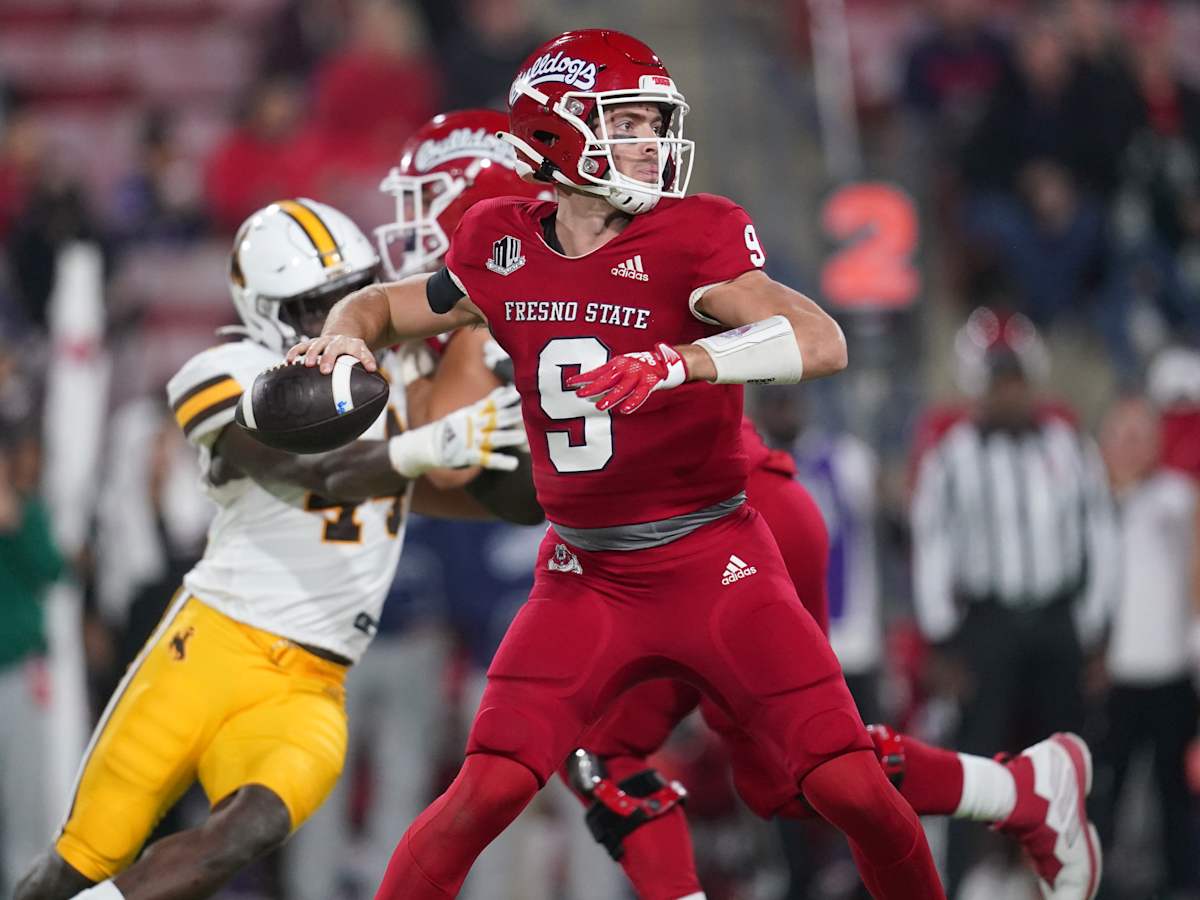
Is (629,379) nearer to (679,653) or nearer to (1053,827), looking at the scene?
(679,653)

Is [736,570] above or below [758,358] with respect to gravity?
below

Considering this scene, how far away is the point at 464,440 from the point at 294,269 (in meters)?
0.61

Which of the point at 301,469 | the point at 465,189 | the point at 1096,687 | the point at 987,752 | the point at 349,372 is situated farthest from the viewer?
the point at 1096,687

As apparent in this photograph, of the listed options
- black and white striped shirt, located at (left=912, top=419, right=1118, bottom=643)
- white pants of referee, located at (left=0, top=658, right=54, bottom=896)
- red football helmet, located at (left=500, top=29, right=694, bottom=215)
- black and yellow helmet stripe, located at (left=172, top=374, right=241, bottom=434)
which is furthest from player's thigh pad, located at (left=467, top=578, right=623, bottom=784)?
white pants of referee, located at (left=0, top=658, right=54, bottom=896)

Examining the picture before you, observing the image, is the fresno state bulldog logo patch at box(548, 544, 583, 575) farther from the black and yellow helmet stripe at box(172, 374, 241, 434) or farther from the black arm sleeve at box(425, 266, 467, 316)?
the black and yellow helmet stripe at box(172, 374, 241, 434)

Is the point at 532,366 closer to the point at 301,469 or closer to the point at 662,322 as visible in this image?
the point at 662,322

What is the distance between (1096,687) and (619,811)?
3.76m

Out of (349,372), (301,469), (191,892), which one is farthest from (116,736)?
(349,372)

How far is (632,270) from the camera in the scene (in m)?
3.77

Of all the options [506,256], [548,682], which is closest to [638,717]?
[548,682]

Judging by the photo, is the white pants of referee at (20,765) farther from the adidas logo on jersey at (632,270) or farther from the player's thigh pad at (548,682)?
the adidas logo on jersey at (632,270)

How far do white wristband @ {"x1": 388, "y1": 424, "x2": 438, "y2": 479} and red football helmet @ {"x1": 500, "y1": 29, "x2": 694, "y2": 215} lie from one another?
27.2 inches

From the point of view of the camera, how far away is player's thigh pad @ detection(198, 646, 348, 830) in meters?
4.21

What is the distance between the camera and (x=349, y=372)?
3.77m
